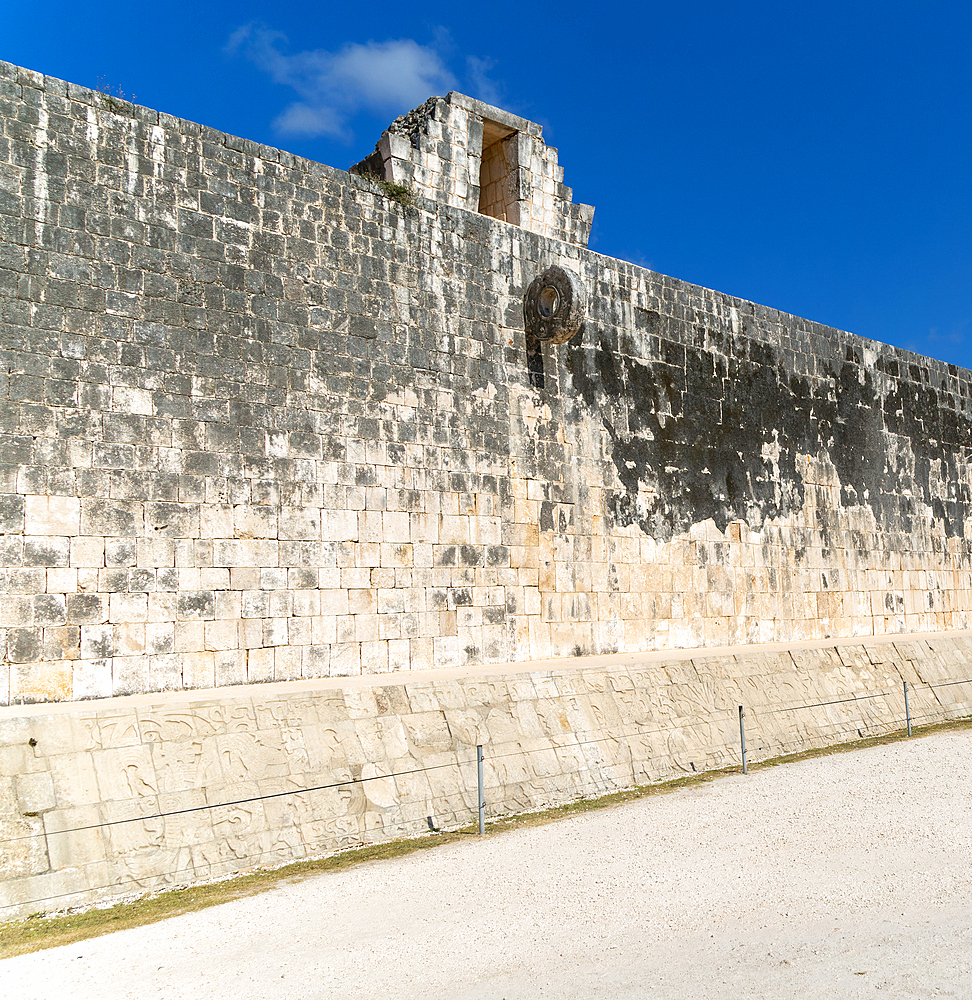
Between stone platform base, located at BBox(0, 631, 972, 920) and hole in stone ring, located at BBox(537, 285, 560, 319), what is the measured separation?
12.9 ft

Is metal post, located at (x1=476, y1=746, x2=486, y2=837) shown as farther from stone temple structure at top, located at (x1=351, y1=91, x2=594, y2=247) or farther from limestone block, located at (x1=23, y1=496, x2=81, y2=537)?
stone temple structure at top, located at (x1=351, y1=91, x2=594, y2=247)

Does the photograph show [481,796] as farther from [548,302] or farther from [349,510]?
[548,302]

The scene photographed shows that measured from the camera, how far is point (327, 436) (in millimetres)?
9062

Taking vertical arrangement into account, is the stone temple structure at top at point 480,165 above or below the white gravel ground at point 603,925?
above

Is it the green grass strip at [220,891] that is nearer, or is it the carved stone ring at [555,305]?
the green grass strip at [220,891]

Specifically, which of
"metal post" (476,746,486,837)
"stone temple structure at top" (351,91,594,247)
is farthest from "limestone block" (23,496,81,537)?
"stone temple structure at top" (351,91,594,247)

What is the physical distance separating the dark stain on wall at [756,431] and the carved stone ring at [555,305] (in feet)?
1.91

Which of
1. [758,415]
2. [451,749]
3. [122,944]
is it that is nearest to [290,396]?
[451,749]

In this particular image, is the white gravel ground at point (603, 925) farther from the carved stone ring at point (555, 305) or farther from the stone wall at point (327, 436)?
the carved stone ring at point (555, 305)

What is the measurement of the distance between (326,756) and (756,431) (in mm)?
8638

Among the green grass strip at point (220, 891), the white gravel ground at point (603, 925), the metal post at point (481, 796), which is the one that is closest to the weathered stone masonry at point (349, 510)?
the green grass strip at point (220, 891)

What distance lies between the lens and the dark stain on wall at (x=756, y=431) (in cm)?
1191

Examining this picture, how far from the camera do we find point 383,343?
378 inches

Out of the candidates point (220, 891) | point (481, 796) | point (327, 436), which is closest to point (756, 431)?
point (327, 436)
